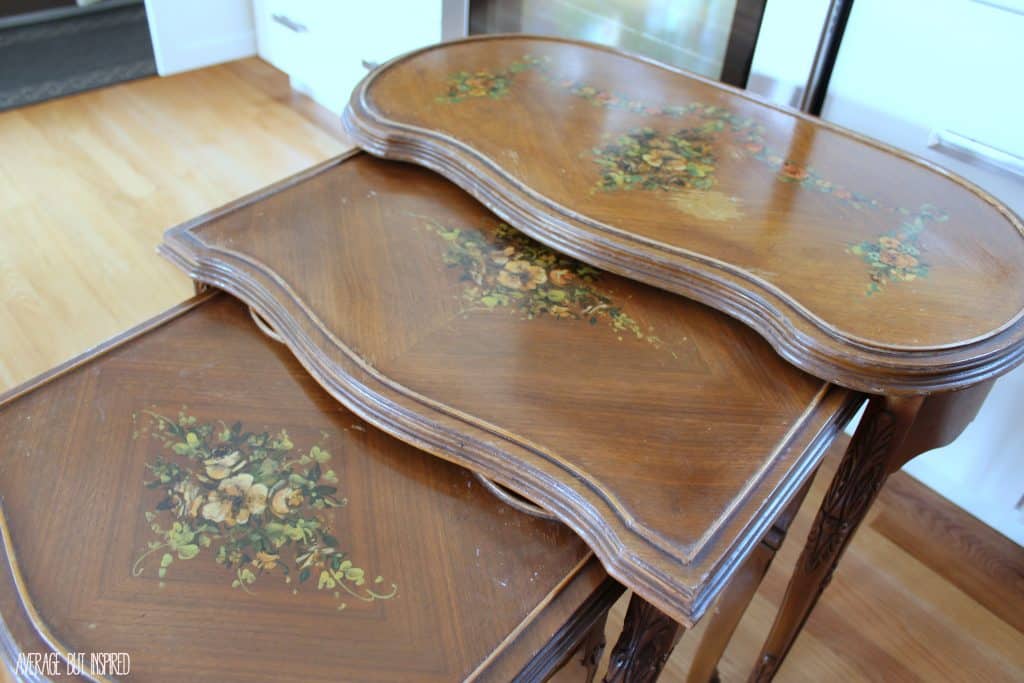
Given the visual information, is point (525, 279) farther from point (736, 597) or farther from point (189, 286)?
point (189, 286)

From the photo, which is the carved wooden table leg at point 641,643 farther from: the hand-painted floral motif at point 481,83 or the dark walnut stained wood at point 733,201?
the hand-painted floral motif at point 481,83

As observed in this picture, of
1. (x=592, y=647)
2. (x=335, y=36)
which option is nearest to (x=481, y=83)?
(x=592, y=647)

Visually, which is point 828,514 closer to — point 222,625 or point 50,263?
point 222,625

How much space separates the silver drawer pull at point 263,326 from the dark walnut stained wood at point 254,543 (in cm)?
4

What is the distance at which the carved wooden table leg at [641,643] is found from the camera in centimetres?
70

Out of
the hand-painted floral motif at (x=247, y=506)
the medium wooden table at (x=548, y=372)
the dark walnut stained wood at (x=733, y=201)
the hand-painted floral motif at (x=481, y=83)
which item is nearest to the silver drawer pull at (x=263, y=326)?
the medium wooden table at (x=548, y=372)

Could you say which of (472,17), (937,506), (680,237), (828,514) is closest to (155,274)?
(472,17)

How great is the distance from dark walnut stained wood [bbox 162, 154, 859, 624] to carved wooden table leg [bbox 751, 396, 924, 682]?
0.21ft

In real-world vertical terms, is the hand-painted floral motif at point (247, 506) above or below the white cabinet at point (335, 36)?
above

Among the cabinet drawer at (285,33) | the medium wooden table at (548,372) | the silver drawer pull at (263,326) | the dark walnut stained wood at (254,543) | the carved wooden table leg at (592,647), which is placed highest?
the medium wooden table at (548,372)

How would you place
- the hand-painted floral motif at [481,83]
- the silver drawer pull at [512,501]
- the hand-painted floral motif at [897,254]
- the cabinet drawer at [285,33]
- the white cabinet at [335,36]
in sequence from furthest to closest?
the cabinet drawer at [285,33] → the white cabinet at [335,36] → the hand-painted floral motif at [481,83] → the hand-painted floral motif at [897,254] → the silver drawer pull at [512,501]

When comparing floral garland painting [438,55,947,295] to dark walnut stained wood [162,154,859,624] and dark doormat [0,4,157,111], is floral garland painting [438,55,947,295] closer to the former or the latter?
dark walnut stained wood [162,154,859,624]

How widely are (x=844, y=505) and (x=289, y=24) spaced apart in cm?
210

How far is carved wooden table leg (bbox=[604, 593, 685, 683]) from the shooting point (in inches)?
27.7
